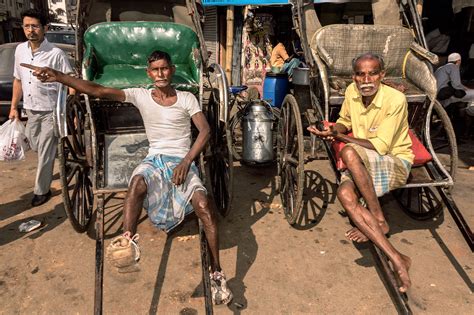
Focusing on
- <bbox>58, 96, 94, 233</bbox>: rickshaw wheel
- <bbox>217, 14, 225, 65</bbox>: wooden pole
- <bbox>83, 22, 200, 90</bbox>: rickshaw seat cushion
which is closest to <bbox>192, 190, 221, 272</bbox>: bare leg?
<bbox>58, 96, 94, 233</bbox>: rickshaw wheel

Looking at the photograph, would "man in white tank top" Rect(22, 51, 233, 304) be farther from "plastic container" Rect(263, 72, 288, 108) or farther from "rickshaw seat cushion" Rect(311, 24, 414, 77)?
"plastic container" Rect(263, 72, 288, 108)

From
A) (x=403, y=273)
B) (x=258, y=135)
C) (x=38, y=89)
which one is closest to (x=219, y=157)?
(x=258, y=135)

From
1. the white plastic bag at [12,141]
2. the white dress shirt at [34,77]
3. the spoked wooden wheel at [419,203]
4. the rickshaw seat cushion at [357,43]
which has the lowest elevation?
the spoked wooden wheel at [419,203]

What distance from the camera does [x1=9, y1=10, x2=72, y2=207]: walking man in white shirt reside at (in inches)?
147

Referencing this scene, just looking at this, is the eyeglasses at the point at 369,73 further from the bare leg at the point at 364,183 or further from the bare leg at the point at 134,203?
the bare leg at the point at 134,203

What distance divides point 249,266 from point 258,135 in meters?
2.03

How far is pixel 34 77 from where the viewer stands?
379cm

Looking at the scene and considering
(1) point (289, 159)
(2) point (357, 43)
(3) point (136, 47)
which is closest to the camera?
(1) point (289, 159)

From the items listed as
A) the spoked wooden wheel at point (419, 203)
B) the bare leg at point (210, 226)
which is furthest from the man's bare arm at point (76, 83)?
the spoked wooden wheel at point (419, 203)

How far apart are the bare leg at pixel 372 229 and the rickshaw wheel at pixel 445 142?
3.17 ft

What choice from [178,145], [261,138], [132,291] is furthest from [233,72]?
[132,291]

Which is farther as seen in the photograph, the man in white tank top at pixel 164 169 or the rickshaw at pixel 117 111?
the rickshaw at pixel 117 111

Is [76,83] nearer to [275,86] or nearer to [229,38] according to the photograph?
[275,86]

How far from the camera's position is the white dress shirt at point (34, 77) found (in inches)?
150
